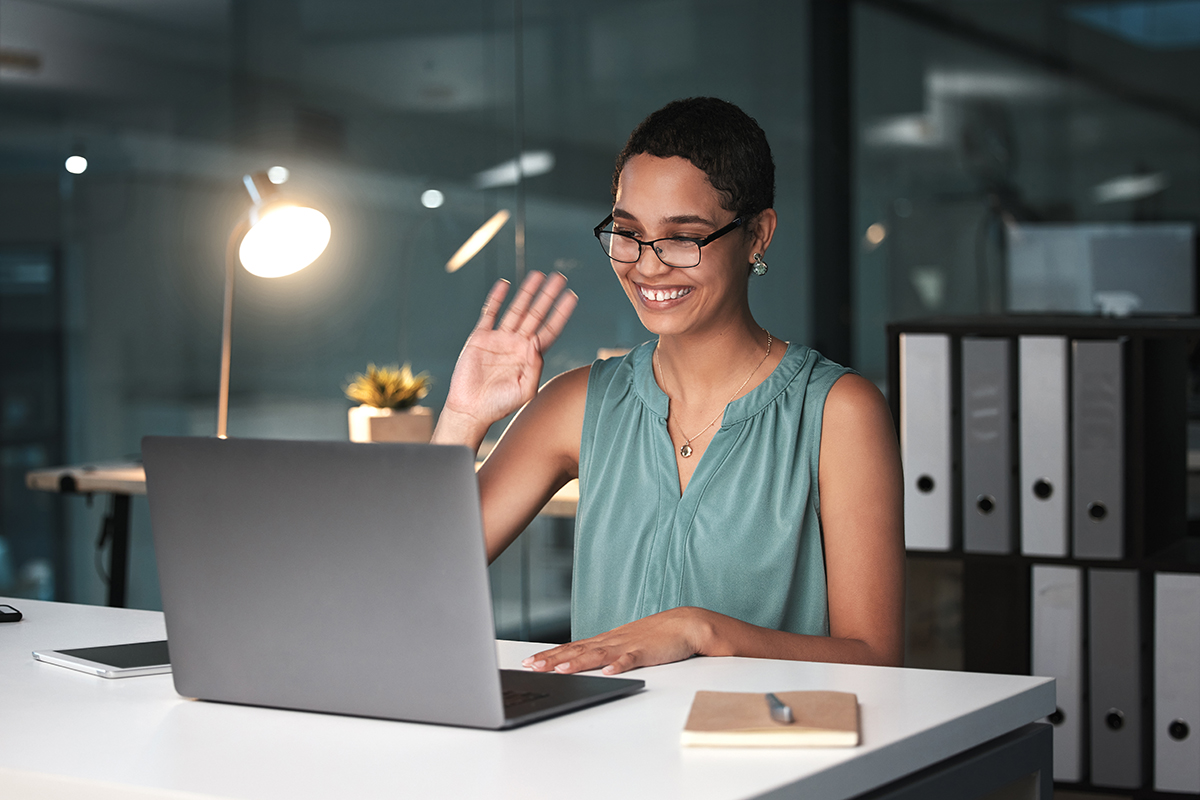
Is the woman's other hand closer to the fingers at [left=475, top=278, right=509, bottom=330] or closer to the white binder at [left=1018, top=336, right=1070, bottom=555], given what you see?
the fingers at [left=475, top=278, right=509, bottom=330]

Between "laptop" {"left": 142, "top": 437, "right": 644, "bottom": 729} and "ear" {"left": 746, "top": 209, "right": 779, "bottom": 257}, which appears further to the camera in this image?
"ear" {"left": 746, "top": 209, "right": 779, "bottom": 257}

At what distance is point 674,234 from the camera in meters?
1.61

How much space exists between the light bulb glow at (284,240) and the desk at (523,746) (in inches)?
81.5

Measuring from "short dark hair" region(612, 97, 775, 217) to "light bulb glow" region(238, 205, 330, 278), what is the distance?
5.64 feet

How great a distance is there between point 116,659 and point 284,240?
6.69ft

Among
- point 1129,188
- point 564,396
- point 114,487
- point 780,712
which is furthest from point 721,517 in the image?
point 1129,188

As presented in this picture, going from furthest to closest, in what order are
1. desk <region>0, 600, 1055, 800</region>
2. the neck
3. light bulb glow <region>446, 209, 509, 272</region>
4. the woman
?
1. light bulb glow <region>446, 209, 509, 272</region>
2. the neck
3. the woman
4. desk <region>0, 600, 1055, 800</region>

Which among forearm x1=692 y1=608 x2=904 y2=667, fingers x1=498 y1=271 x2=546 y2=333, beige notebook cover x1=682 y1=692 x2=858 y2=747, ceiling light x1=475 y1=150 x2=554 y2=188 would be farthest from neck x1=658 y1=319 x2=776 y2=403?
ceiling light x1=475 y1=150 x2=554 y2=188

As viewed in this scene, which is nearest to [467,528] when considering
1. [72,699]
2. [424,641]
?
[424,641]

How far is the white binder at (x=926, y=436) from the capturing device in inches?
85.4

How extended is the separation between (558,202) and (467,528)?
3.22 meters

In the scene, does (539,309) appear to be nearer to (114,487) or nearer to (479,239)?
(114,487)

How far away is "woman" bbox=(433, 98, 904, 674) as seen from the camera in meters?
1.57

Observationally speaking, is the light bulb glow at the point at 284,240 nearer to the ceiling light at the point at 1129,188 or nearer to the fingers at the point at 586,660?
the fingers at the point at 586,660
